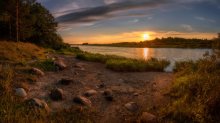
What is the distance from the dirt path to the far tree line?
22.8 meters

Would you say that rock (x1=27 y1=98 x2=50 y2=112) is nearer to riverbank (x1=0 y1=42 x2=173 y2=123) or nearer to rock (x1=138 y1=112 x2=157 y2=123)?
riverbank (x1=0 y1=42 x2=173 y2=123)

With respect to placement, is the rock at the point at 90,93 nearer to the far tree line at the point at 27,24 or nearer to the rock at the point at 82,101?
the rock at the point at 82,101

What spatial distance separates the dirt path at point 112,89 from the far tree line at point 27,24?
2280 cm

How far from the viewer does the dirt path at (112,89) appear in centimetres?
993

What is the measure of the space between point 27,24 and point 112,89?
31383mm

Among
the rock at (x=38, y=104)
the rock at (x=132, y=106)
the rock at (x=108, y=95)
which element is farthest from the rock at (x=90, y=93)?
the rock at (x=38, y=104)

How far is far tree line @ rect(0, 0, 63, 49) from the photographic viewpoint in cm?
3653

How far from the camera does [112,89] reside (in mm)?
13078

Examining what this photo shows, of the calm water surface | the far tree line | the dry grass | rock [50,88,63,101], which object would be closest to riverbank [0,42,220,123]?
rock [50,88,63,101]

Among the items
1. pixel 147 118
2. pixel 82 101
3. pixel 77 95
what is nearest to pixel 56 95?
pixel 77 95

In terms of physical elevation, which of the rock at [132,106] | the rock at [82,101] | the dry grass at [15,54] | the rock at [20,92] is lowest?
the rock at [132,106]

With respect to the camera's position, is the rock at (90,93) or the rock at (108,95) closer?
the rock at (108,95)

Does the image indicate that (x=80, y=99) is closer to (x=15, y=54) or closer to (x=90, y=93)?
(x=90, y=93)

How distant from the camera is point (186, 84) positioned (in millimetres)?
12445
